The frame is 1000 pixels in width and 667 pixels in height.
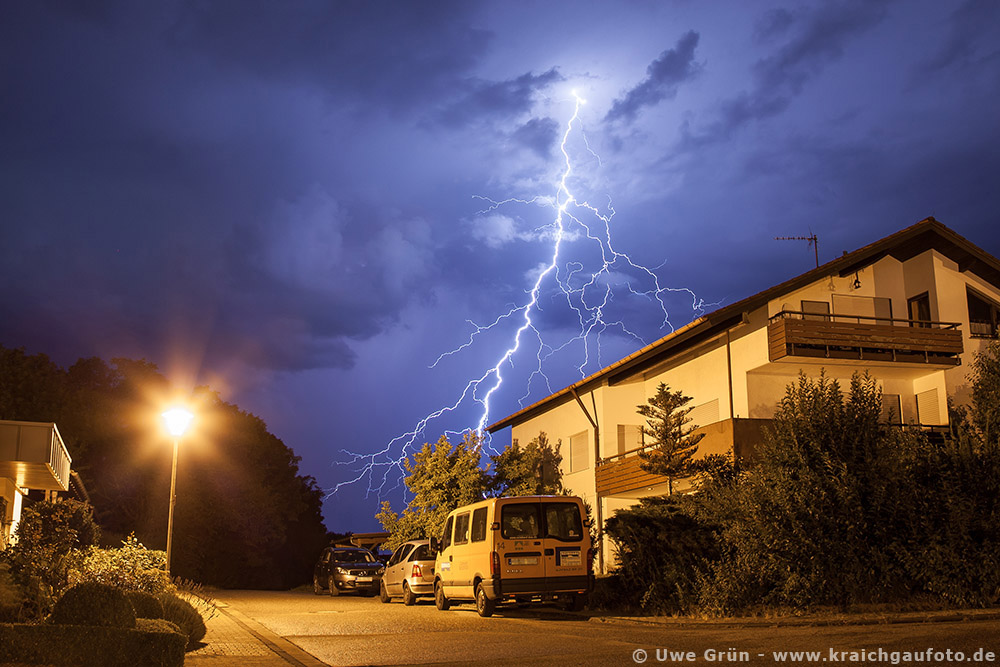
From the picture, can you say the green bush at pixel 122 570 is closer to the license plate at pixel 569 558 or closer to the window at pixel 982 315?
the license plate at pixel 569 558

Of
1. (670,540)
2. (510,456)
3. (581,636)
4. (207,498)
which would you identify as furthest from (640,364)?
(207,498)

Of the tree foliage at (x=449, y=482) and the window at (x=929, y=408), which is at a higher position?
the window at (x=929, y=408)

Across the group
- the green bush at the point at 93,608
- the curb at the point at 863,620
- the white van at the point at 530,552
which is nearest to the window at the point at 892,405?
the white van at the point at 530,552

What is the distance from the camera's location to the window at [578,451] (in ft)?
99.7

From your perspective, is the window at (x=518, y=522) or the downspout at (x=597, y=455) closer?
the window at (x=518, y=522)

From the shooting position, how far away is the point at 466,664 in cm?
960

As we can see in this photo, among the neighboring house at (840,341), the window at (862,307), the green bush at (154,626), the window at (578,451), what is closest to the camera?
the green bush at (154,626)

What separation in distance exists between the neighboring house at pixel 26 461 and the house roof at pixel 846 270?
14.9 metres

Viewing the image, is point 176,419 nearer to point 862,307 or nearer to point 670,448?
point 670,448

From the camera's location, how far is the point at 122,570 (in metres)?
13.8

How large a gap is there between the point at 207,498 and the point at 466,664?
35.7m

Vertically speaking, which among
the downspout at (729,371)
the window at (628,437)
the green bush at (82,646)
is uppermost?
the downspout at (729,371)

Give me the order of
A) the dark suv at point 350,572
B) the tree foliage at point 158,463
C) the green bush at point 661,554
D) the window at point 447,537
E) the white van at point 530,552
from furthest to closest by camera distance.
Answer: the tree foliage at point 158,463
the dark suv at point 350,572
the window at point 447,537
the white van at point 530,552
the green bush at point 661,554

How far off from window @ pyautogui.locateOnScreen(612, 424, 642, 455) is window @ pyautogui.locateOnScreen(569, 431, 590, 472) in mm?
1326
